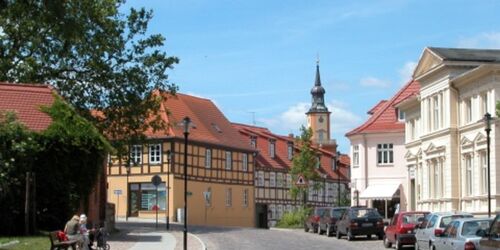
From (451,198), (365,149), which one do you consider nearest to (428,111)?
(451,198)

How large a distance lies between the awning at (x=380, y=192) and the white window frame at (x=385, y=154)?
79.9 inches

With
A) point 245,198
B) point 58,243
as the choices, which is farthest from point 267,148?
point 58,243

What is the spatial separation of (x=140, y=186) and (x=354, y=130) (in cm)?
1808

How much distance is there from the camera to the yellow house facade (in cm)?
7406

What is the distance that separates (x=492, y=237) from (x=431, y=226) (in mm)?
11218

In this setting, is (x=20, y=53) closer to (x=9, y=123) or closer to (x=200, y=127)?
(x=9, y=123)

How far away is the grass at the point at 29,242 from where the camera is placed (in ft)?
90.9

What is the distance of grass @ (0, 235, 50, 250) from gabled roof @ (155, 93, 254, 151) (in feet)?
145

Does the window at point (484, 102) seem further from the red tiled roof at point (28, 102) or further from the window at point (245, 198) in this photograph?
the window at point (245, 198)

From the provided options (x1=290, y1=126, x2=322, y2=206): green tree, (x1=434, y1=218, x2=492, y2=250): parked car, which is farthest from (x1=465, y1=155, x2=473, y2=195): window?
(x1=290, y1=126, x2=322, y2=206): green tree

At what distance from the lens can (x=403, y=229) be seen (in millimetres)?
33000

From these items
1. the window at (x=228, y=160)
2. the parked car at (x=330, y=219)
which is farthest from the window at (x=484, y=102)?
the window at (x=228, y=160)

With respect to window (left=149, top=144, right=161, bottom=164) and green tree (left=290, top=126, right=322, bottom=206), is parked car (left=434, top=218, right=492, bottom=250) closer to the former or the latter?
green tree (left=290, top=126, right=322, bottom=206)

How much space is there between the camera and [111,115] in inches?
1831
